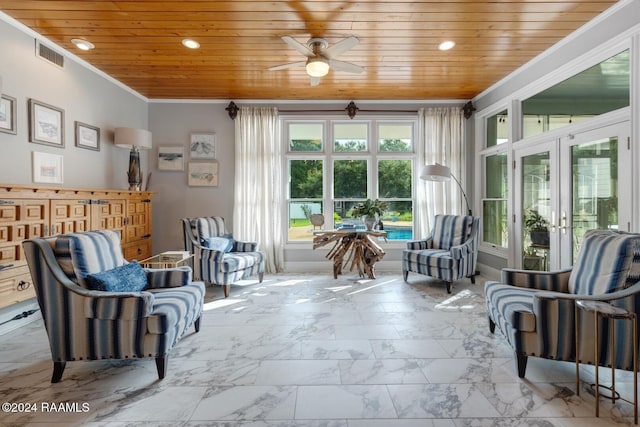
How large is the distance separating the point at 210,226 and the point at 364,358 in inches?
116

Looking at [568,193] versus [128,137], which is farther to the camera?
[128,137]

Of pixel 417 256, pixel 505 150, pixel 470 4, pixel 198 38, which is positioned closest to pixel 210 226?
pixel 198 38

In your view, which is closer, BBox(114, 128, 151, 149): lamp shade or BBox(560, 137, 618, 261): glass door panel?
BBox(560, 137, 618, 261): glass door panel

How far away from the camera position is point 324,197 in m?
5.64

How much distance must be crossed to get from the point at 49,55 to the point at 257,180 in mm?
2881

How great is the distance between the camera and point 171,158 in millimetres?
5418

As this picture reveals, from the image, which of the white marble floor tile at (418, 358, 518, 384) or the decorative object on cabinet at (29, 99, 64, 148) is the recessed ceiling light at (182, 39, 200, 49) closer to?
the decorative object on cabinet at (29, 99, 64, 148)

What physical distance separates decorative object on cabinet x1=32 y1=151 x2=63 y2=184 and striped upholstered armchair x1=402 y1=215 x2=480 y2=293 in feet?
14.5

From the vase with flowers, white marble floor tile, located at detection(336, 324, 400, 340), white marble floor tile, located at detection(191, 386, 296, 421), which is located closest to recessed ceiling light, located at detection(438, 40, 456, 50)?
the vase with flowers

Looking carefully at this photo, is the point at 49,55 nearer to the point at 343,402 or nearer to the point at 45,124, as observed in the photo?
the point at 45,124

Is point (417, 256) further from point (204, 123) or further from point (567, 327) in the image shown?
point (204, 123)

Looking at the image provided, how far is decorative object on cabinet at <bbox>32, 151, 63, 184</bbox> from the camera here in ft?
11.0

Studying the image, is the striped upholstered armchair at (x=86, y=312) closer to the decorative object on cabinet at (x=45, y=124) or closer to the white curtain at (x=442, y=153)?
the decorative object on cabinet at (x=45, y=124)

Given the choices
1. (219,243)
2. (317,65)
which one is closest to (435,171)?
(317,65)
